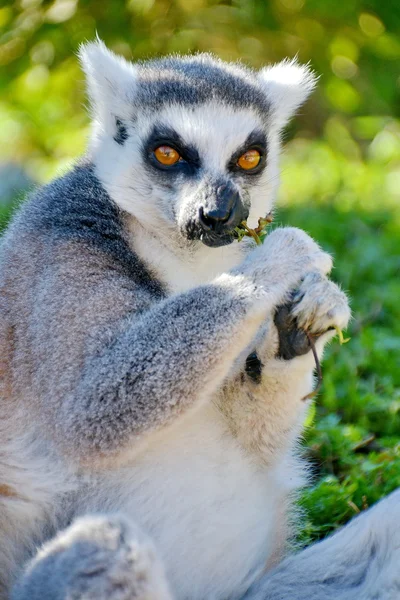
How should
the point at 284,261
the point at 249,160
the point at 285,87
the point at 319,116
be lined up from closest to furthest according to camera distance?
the point at 284,261
the point at 249,160
the point at 285,87
the point at 319,116

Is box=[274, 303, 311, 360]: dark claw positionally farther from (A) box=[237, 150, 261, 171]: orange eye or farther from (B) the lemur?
(A) box=[237, 150, 261, 171]: orange eye

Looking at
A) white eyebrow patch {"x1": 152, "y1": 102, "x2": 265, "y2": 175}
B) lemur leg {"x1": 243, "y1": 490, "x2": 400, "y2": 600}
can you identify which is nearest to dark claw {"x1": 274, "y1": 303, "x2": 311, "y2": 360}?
lemur leg {"x1": 243, "y1": 490, "x2": 400, "y2": 600}

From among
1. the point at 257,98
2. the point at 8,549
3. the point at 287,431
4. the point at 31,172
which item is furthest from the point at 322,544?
the point at 31,172

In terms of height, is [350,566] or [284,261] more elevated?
[284,261]

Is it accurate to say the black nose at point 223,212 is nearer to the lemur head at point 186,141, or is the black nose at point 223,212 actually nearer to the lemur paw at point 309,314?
the lemur head at point 186,141

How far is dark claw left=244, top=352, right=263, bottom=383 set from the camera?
380 cm

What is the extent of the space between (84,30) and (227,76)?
4302mm

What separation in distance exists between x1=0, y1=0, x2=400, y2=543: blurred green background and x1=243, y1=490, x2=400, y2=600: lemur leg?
150 centimetres

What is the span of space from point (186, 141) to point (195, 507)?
1.78 metres

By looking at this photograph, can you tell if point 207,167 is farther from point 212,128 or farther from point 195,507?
point 195,507

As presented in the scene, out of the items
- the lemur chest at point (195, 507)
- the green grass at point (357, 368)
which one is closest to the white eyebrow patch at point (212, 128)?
the lemur chest at point (195, 507)

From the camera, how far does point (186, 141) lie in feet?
13.8

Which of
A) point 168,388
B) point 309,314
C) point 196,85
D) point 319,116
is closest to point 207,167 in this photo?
point 196,85

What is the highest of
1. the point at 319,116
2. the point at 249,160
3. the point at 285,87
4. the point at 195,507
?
the point at 319,116
